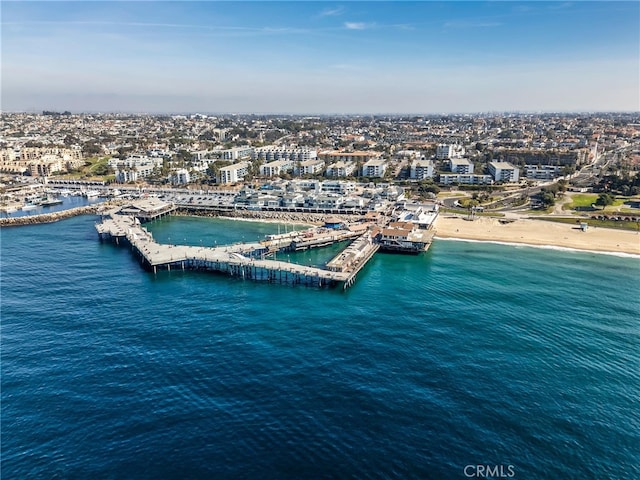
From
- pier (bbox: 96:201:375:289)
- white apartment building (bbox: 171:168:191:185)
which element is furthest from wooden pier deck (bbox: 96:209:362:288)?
white apartment building (bbox: 171:168:191:185)

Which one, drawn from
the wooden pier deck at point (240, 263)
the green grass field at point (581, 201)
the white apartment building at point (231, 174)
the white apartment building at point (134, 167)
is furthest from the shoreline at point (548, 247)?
the white apartment building at point (134, 167)

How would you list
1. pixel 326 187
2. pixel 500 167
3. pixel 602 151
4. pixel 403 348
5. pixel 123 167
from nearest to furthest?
pixel 403 348, pixel 326 187, pixel 500 167, pixel 123 167, pixel 602 151

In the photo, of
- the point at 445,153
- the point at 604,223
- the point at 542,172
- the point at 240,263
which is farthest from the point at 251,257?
the point at 445,153

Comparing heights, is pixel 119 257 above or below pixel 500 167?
below

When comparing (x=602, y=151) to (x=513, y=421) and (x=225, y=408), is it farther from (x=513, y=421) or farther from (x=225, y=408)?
(x=225, y=408)

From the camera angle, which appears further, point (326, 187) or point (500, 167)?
point (500, 167)

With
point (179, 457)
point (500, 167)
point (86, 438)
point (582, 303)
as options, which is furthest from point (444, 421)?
point (500, 167)

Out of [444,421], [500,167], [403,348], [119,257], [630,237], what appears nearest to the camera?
A: [444,421]
